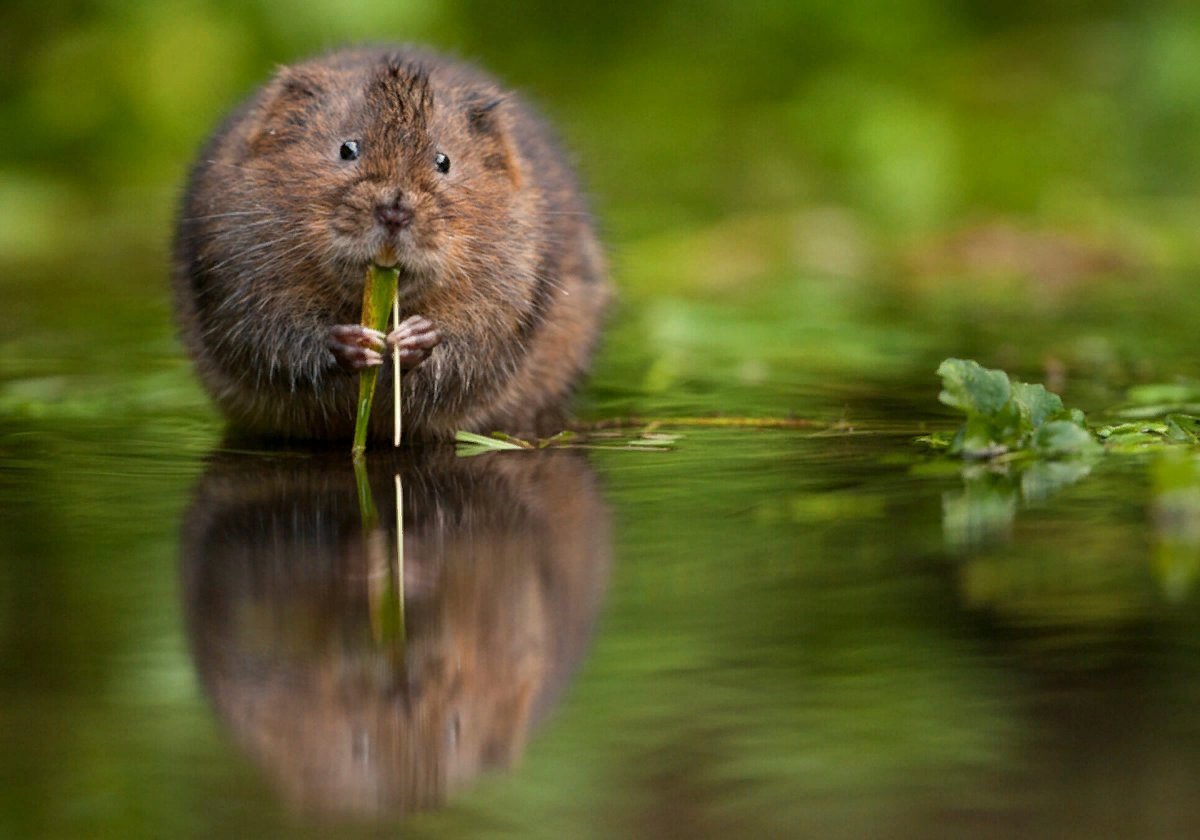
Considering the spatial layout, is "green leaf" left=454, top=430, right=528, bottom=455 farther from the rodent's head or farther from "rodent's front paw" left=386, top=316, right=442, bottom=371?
the rodent's head

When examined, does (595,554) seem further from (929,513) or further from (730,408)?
(730,408)

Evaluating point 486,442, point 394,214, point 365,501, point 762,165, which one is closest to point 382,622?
point 365,501

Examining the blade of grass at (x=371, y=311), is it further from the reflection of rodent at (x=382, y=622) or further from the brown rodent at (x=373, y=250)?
the reflection of rodent at (x=382, y=622)

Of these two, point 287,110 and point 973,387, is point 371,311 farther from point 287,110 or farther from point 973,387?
point 973,387

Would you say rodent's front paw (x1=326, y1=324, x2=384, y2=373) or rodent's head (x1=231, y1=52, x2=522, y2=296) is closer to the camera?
rodent's head (x1=231, y1=52, x2=522, y2=296)

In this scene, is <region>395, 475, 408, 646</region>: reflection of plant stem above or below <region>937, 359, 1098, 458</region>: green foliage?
below

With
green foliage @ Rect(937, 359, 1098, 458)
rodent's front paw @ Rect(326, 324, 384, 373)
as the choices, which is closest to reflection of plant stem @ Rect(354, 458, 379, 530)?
rodent's front paw @ Rect(326, 324, 384, 373)

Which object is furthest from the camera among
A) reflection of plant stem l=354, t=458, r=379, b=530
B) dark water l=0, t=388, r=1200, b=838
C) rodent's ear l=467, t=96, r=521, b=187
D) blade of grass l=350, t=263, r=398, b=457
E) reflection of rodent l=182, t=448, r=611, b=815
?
rodent's ear l=467, t=96, r=521, b=187

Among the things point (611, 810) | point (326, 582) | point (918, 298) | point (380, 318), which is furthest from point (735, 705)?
point (918, 298)
